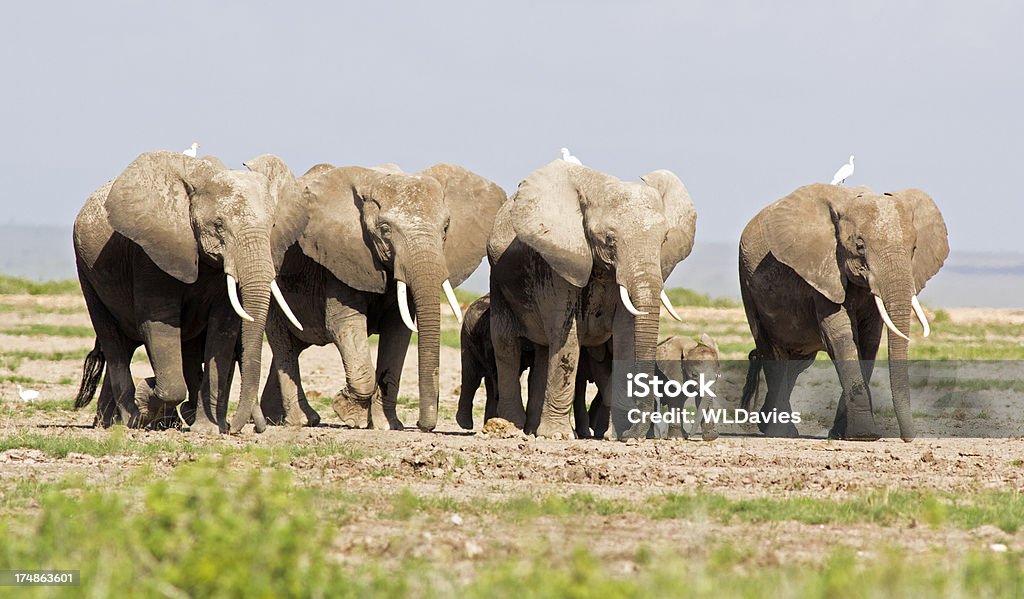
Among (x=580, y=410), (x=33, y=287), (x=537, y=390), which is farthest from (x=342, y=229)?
(x=33, y=287)

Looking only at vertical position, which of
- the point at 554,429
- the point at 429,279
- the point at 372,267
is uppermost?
the point at 372,267

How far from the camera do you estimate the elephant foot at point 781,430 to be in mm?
17141

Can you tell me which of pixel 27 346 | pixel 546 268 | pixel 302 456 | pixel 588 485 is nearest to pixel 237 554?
pixel 588 485

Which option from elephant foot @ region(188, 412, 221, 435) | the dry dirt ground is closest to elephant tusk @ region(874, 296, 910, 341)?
the dry dirt ground

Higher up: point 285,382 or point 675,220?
point 675,220

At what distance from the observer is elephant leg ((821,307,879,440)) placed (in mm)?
15570

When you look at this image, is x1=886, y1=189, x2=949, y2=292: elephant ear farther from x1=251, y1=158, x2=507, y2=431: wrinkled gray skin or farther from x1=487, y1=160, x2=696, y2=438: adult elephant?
x1=251, y1=158, x2=507, y2=431: wrinkled gray skin

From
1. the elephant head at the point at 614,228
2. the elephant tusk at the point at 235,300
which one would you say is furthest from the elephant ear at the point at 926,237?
the elephant tusk at the point at 235,300

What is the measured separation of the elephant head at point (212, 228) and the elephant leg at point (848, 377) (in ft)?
19.0

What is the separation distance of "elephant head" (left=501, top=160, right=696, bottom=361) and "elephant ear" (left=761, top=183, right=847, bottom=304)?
1.52 meters

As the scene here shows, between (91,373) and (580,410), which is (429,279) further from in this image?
(91,373)

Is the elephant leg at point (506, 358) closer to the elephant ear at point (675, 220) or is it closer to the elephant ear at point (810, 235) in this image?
the elephant ear at point (675, 220)

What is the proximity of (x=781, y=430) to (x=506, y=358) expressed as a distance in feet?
11.7

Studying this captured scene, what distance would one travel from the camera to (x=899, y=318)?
15.2 meters
